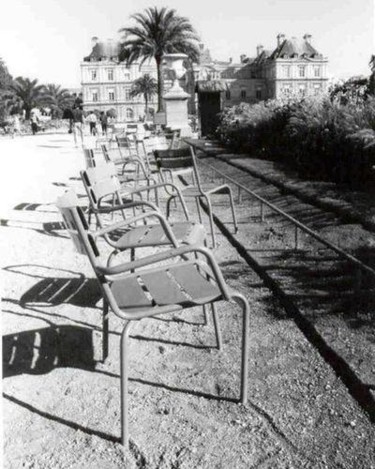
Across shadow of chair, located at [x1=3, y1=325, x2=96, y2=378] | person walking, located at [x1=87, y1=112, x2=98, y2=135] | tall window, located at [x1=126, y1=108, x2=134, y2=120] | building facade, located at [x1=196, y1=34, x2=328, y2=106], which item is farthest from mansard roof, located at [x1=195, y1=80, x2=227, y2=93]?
tall window, located at [x1=126, y1=108, x2=134, y2=120]

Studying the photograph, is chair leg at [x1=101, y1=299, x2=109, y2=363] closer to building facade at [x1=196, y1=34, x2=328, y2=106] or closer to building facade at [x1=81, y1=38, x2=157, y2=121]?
building facade at [x1=196, y1=34, x2=328, y2=106]

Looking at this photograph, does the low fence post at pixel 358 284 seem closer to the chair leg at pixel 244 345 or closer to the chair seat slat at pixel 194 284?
the chair seat slat at pixel 194 284

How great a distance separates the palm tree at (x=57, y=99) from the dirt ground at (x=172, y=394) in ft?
223

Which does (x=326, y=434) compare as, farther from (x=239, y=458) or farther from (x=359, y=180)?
(x=359, y=180)

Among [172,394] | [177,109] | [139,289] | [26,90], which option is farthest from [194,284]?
[26,90]

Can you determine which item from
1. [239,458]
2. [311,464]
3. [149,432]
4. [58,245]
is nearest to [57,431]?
[149,432]

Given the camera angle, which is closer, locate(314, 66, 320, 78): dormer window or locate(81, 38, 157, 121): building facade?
locate(81, 38, 157, 121): building facade

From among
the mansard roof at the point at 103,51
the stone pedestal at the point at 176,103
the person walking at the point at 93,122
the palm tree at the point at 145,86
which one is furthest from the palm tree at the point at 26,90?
the stone pedestal at the point at 176,103

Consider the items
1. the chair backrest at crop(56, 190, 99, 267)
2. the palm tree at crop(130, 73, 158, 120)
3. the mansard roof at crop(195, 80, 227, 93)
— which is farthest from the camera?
the palm tree at crop(130, 73, 158, 120)

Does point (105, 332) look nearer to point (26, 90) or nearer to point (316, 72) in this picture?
point (26, 90)

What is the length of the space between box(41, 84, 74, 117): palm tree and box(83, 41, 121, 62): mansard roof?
1065 centimetres

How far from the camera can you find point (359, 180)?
27.3ft

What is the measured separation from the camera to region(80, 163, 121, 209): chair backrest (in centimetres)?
462

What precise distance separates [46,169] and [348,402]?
39.1 ft
